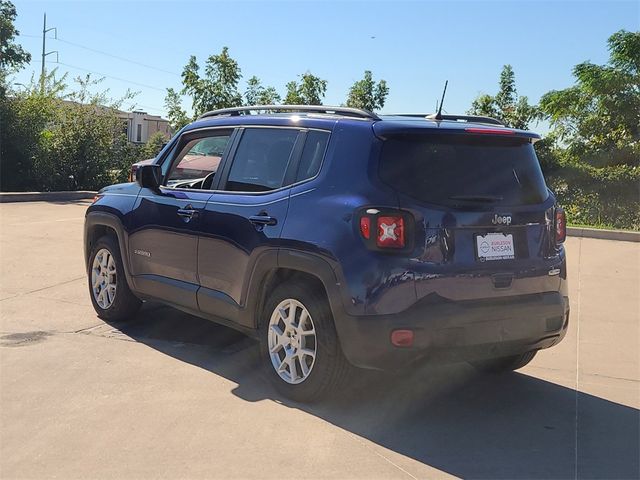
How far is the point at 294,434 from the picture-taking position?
3816 mm

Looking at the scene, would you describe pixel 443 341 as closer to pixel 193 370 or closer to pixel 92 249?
pixel 193 370

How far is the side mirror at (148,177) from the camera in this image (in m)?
5.53

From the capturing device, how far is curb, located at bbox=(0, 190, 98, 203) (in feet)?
53.1

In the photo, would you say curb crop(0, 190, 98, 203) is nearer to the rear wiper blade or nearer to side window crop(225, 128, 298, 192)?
side window crop(225, 128, 298, 192)

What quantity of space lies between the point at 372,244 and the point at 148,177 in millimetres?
2553

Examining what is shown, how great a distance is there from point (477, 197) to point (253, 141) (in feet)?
5.78

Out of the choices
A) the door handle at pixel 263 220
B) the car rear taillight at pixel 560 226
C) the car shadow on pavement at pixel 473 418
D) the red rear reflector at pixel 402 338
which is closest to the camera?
the car shadow on pavement at pixel 473 418

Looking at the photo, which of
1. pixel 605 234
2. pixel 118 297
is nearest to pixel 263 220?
pixel 118 297

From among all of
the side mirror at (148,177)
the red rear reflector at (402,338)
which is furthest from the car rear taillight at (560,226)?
the side mirror at (148,177)

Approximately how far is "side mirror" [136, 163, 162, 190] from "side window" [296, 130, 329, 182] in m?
1.71

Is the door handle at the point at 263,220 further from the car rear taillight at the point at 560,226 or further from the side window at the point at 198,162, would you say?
the car rear taillight at the point at 560,226

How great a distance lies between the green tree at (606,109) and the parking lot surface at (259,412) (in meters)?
17.9

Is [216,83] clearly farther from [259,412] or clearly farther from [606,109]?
[259,412]


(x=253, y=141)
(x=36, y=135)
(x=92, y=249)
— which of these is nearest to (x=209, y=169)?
(x=253, y=141)
